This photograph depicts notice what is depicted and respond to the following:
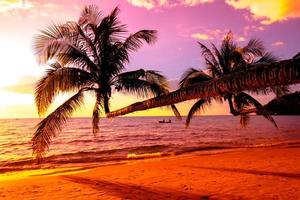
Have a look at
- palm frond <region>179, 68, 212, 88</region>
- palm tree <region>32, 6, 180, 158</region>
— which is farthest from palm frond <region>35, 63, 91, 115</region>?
palm frond <region>179, 68, 212, 88</region>

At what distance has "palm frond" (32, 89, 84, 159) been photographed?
905 cm

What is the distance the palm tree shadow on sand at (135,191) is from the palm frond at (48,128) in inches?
67.9

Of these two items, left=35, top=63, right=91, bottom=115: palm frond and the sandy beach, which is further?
left=35, top=63, right=91, bottom=115: palm frond


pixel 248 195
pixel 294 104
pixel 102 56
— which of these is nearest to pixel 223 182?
pixel 248 195

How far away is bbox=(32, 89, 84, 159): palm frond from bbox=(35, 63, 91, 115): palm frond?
1.08 ft

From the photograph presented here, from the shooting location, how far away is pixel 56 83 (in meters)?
9.59

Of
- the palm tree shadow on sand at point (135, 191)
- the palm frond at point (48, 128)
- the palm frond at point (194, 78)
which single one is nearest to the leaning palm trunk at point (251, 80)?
the palm tree shadow on sand at point (135, 191)

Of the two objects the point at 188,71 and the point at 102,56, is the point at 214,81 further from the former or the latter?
the point at 188,71

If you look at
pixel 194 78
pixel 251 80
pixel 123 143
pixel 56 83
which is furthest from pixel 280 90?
pixel 123 143

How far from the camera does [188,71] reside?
1518 centimetres

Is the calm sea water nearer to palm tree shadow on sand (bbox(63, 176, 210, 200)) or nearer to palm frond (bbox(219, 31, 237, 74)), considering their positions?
palm tree shadow on sand (bbox(63, 176, 210, 200))

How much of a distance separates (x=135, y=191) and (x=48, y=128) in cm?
301

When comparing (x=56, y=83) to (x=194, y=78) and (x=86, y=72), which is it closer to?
(x=86, y=72)

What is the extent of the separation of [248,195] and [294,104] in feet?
18.4
